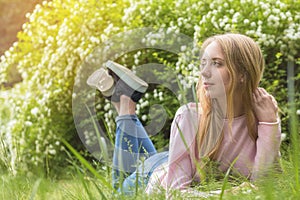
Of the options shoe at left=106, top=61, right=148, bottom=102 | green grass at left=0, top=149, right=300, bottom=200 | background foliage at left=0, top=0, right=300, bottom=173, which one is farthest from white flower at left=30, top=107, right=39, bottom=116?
green grass at left=0, top=149, right=300, bottom=200

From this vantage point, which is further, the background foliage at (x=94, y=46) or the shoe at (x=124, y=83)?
the background foliage at (x=94, y=46)

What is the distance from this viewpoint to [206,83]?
241 cm

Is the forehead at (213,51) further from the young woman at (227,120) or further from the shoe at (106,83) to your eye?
the shoe at (106,83)

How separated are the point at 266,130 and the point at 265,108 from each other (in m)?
0.10

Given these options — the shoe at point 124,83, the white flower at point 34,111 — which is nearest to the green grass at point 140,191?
the shoe at point 124,83

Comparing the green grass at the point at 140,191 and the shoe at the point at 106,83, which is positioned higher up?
the shoe at the point at 106,83

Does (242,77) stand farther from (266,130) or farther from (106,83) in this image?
(106,83)

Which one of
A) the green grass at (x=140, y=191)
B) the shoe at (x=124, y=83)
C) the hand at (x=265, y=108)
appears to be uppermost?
the shoe at (x=124, y=83)

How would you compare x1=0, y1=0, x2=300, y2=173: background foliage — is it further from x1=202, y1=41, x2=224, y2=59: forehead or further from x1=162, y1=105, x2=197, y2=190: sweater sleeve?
x1=162, y1=105, x2=197, y2=190: sweater sleeve

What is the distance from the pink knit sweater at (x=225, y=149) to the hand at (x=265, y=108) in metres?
0.03

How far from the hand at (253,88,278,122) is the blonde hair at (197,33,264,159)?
0.03m

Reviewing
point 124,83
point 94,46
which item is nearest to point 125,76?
point 124,83

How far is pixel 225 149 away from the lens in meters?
2.47

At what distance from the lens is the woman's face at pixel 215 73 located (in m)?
2.40
